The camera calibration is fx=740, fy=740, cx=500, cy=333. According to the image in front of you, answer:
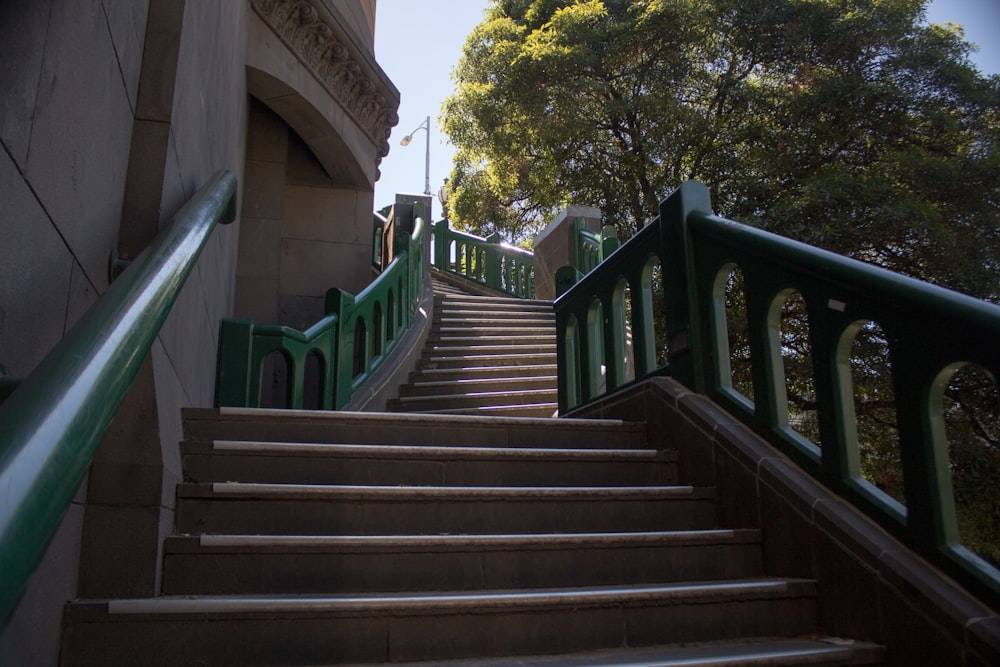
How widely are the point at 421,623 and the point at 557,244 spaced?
8505mm

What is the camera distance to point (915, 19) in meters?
12.5

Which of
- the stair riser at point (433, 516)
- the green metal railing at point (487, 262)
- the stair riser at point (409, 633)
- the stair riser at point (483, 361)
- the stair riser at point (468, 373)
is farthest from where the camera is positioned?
the green metal railing at point (487, 262)

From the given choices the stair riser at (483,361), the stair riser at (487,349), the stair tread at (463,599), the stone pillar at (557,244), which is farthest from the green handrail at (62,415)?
the stone pillar at (557,244)

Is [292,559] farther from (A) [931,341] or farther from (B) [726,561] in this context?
(A) [931,341]

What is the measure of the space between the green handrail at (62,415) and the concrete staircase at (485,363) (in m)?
5.04

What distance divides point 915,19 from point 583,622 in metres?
13.9

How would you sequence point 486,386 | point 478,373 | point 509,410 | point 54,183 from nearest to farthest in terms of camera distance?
point 54,183, point 509,410, point 486,386, point 478,373

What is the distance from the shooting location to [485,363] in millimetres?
7477

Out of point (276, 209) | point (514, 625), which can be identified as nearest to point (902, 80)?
point (276, 209)

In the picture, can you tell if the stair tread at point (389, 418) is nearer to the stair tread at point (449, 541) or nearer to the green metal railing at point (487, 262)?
the stair tread at point (449, 541)

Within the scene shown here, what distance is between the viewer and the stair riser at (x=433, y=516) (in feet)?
7.85

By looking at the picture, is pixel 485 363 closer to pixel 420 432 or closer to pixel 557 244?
pixel 557 244

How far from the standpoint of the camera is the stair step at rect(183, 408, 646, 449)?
2.95 meters

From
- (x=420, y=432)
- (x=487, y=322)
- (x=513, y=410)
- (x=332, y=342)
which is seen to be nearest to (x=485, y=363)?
(x=513, y=410)
